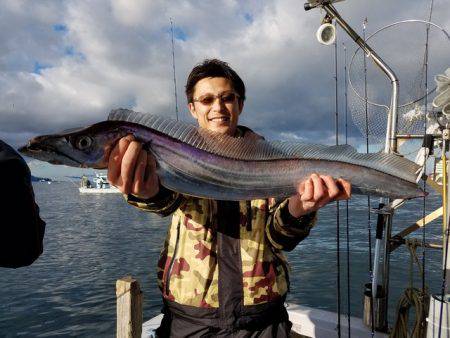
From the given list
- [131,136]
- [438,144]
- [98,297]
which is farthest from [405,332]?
[98,297]

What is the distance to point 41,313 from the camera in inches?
562

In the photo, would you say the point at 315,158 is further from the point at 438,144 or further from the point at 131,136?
the point at 438,144

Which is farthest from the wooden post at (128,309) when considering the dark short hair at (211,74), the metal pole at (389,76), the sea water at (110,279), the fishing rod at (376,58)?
the metal pole at (389,76)

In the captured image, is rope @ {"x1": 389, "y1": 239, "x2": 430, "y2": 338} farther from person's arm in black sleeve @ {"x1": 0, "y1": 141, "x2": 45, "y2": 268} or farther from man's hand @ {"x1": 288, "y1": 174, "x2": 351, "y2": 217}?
person's arm in black sleeve @ {"x1": 0, "y1": 141, "x2": 45, "y2": 268}

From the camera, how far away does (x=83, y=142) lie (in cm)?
287

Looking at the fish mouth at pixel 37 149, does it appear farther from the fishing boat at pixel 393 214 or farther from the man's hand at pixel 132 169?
the fishing boat at pixel 393 214

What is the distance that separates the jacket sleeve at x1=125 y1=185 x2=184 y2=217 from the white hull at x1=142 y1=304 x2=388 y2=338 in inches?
136

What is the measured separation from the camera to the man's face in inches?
145

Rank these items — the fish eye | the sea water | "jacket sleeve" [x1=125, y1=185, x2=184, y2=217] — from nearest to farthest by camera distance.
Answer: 1. the fish eye
2. "jacket sleeve" [x1=125, y1=185, x2=184, y2=217]
3. the sea water

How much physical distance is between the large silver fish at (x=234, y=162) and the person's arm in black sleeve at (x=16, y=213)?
3.32ft

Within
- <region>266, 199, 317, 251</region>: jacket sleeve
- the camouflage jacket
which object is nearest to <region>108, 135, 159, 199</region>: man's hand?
the camouflage jacket

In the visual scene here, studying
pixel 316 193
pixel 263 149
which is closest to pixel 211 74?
pixel 263 149

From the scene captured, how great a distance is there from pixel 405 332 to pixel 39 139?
19.0ft

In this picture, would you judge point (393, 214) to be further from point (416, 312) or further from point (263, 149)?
point (263, 149)
